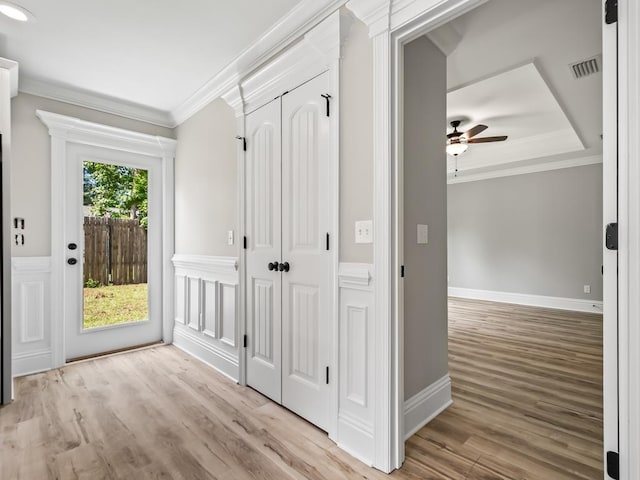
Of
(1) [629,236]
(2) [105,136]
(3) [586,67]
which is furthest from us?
(2) [105,136]

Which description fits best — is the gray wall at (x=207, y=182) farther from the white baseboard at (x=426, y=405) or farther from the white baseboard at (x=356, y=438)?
the white baseboard at (x=426, y=405)

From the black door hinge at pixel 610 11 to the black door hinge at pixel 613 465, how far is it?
1.44 meters

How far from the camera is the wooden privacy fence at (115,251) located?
3302mm

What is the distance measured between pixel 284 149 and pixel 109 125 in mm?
Answer: 2222

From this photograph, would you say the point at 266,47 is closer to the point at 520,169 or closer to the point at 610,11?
the point at 610,11

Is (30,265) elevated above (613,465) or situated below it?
above

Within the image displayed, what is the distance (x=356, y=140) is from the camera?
183cm

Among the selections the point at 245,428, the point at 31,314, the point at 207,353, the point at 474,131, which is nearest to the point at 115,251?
the point at 31,314

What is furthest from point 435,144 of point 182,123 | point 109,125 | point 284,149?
point 109,125

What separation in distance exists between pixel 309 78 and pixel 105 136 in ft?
7.81

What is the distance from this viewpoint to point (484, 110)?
13.4ft

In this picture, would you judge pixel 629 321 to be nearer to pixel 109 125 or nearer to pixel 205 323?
pixel 205 323

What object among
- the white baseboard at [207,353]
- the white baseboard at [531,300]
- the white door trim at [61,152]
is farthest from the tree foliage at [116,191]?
Result: the white baseboard at [531,300]

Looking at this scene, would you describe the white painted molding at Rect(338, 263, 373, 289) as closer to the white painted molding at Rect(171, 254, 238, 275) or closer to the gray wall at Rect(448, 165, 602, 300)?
the white painted molding at Rect(171, 254, 238, 275)
